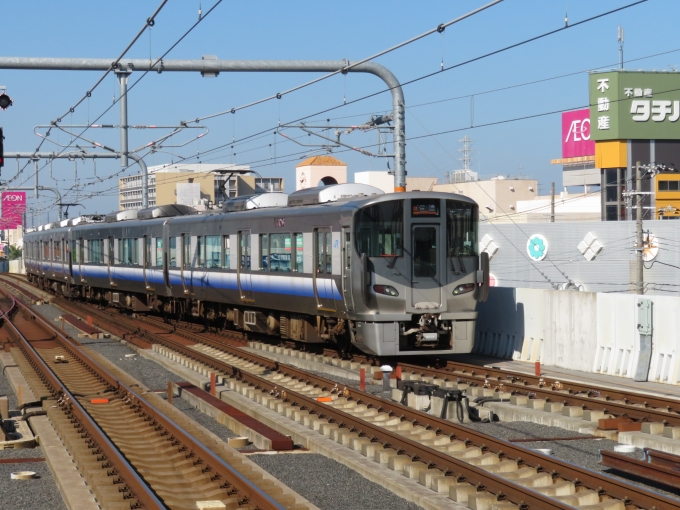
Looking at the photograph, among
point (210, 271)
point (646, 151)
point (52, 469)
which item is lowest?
point (52, 469)

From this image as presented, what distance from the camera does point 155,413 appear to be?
42.0 feet

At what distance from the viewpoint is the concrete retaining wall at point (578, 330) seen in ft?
50.9

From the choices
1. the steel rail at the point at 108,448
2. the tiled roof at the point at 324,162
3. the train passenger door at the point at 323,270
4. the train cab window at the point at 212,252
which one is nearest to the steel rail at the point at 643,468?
the steel rail at the point at 108,448

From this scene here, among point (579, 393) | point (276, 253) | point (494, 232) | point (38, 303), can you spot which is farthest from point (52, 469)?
point (38, 303)

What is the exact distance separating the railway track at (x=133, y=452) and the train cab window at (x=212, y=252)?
6.10 metres

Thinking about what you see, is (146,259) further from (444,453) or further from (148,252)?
(444,453)

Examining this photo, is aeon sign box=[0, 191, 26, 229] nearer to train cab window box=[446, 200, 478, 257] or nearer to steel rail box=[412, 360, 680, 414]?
train cab window box=[446, 200, 478, 257]

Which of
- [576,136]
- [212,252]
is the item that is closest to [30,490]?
[212,252]

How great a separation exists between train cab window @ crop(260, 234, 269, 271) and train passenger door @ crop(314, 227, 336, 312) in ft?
8.50

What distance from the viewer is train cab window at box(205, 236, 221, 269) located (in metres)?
24.1

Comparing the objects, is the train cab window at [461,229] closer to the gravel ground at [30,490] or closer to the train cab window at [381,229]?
the train cab window at [381,229]

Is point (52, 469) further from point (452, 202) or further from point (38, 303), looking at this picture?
point (38, 303)

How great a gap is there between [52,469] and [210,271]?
14692 millimetres

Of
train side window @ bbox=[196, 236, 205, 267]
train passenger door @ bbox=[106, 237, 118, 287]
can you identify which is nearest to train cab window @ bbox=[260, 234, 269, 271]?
train side window @ bbox=[196, 236, 205, 267]
